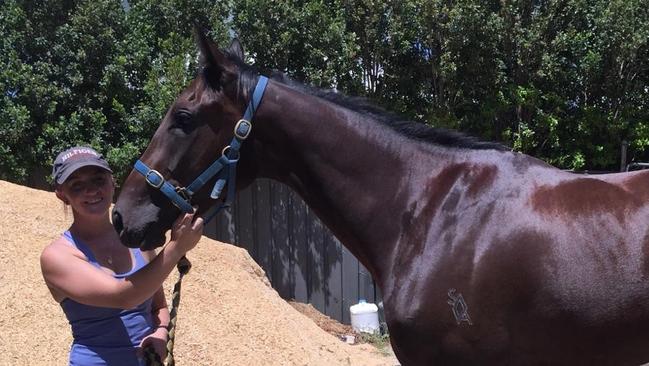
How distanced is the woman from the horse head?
0.36 feet

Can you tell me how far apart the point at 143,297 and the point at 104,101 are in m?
5.53

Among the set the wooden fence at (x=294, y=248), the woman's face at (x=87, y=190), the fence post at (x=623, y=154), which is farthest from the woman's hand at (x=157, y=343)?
the fence post at (x=623, y=154)

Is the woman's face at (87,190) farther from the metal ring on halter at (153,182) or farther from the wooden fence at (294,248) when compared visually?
the wooden fence at (294,248)

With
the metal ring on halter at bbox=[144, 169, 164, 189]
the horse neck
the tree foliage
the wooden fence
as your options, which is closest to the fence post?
the tree foliage

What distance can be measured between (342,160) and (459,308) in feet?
2.46

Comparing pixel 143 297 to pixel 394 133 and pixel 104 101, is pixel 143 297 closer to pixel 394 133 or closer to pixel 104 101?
pixel 394 133

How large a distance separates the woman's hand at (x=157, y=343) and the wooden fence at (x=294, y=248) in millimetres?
5259

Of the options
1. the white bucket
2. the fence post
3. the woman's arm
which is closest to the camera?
the woman's arm

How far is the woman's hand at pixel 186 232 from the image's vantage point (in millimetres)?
2234

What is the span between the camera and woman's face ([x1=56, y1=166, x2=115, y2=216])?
2373mm

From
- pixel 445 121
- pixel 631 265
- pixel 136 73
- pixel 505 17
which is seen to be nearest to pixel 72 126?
pixel 136 73

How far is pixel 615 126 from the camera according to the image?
22.7 feet

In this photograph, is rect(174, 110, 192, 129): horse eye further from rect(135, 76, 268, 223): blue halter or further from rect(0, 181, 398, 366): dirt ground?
rect(0, 181, 398, 366): dirt ground

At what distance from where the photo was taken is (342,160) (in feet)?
8.02
